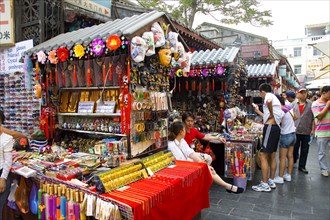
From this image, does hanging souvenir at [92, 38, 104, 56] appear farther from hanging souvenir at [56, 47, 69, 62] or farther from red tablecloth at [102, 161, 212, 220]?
red tablecloth at [102, 161, 212, 220]

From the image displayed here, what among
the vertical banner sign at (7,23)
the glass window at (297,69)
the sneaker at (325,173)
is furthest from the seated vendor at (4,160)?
the glass window at (297,69)

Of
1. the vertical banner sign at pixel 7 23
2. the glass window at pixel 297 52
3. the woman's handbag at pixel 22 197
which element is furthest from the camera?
the glass window at pixel 297 52

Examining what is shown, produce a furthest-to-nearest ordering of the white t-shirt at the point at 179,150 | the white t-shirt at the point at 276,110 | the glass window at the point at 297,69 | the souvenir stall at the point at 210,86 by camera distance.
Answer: the glass window at the point at 297,69 → the souvenir stall at the point at 210,86 → the white t-shirt at the point at 276,110 → the white t-shirt at the point at 179,150

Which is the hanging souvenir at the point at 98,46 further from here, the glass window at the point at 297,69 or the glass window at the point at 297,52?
the glass window at the point at 297,52

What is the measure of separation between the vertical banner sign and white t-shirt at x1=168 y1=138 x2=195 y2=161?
4.36 m

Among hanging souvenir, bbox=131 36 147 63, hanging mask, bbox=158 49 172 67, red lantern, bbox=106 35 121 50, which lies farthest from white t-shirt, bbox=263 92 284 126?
red lantern, bbox=106 35 121 50

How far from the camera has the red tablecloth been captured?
2355 mm

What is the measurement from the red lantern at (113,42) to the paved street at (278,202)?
2.79 metres

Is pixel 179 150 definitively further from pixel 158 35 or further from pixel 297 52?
pixel 297 52

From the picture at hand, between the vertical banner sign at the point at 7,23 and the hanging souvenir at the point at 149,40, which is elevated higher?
the vertical banner sign at the point at 7,23

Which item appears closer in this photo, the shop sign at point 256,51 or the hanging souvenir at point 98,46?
the hanging souvenir at point 98,46

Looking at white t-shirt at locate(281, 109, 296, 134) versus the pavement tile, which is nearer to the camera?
the pavement tile

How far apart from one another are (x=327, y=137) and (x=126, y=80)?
471cm

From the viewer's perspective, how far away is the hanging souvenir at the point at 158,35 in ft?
12.6
